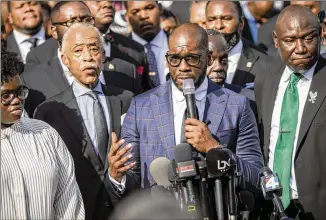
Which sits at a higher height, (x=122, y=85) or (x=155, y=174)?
(x=122, y=85)

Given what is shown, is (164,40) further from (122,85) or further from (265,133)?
(265,133)

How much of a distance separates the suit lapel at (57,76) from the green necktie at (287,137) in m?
2.08

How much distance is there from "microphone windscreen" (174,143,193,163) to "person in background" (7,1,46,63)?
5.14 metres

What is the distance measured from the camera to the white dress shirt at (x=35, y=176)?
6.85 m

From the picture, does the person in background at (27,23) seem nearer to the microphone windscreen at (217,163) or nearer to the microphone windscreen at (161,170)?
the microphone windscreen at (161,170)

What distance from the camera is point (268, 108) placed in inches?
343

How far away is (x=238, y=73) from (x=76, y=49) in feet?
6.87

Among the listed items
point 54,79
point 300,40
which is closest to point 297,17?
point 300,40

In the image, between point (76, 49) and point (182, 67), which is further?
point (76, 49)

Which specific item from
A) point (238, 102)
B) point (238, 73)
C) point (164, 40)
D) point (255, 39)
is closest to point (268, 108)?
point (238, 102)

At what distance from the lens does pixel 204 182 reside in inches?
273

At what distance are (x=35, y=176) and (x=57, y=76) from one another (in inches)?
104

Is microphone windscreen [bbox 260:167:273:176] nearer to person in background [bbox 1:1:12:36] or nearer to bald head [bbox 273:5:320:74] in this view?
bald head [bbox 273:5:320:74]

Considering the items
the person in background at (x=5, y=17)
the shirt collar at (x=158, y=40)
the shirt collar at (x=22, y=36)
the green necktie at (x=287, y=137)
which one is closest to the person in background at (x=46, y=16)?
the shirt collar at (x=22, y=36)
